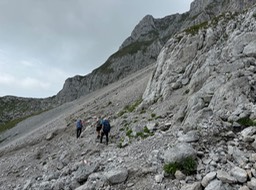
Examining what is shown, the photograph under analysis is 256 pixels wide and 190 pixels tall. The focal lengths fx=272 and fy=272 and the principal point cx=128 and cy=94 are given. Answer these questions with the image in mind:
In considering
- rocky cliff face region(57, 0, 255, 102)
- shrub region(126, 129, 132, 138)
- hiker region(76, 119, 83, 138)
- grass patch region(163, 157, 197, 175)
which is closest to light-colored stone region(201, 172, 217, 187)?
grass patch region(163, 157, 197, 175)

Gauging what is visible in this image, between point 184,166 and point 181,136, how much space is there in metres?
3.20

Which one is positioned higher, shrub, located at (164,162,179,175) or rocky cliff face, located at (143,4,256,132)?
rocky cliff face, located at (143,4,256,132)

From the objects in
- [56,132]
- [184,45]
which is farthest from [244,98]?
[56,132]

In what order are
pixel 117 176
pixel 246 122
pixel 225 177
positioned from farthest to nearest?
pixel 246 122 → pixel 117 176 → pixel 225 177

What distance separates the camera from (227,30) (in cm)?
3047

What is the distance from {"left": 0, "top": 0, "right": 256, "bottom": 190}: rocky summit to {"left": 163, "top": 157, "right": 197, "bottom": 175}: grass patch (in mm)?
49

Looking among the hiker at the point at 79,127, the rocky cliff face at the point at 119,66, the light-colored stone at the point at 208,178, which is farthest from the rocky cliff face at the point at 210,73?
the rocky cliff face at the point at 119,66

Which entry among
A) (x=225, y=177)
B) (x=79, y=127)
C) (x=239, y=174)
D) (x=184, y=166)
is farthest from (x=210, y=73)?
(x=79, y=127)

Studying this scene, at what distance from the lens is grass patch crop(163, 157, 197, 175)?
13578 mm

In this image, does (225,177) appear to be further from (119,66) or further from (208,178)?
(119,66)

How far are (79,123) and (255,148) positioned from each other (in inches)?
817

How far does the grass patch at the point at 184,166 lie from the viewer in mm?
13578

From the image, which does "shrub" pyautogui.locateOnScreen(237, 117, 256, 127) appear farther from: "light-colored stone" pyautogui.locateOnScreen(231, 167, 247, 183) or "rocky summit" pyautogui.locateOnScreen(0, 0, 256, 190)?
"light-colored stone" pyautogui.locateOnScreen(231, 167, 247, 183)

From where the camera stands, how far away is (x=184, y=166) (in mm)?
13797
